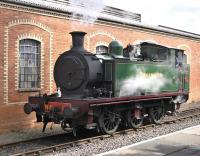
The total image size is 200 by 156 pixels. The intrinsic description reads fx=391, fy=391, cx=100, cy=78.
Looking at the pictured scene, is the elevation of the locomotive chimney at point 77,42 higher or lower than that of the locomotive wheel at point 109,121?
higher

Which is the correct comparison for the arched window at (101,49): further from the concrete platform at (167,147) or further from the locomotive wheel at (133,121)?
Answer: the concrete platform at (167,147)

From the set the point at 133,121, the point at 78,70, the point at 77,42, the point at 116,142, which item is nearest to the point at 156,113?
the point at 133,121

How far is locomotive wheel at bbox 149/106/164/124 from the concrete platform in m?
2.70

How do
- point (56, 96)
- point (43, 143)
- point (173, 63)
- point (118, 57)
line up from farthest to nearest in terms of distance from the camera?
point (173, 63)
point (118, 57)
point (56, 96)
point (43, 143)

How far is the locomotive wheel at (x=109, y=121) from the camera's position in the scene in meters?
11.7

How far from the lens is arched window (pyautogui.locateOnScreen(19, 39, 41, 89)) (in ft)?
45.3

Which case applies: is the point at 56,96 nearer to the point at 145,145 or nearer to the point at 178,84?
the point at 145,145

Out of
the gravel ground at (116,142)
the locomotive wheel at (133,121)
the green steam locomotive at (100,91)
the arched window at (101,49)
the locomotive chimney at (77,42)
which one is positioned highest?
the arched window at (101,49)

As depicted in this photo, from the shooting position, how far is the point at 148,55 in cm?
1453

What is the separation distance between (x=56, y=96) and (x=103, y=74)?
1.59 m

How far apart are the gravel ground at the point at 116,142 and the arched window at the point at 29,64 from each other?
4.15 metres

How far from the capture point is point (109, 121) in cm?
1207

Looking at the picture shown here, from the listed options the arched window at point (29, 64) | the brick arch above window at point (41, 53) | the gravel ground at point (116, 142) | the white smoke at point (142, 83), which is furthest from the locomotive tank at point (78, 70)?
the arched window at point (29, 64)

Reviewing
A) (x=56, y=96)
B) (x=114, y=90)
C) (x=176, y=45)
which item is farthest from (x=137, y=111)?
(x=176, y=45)
